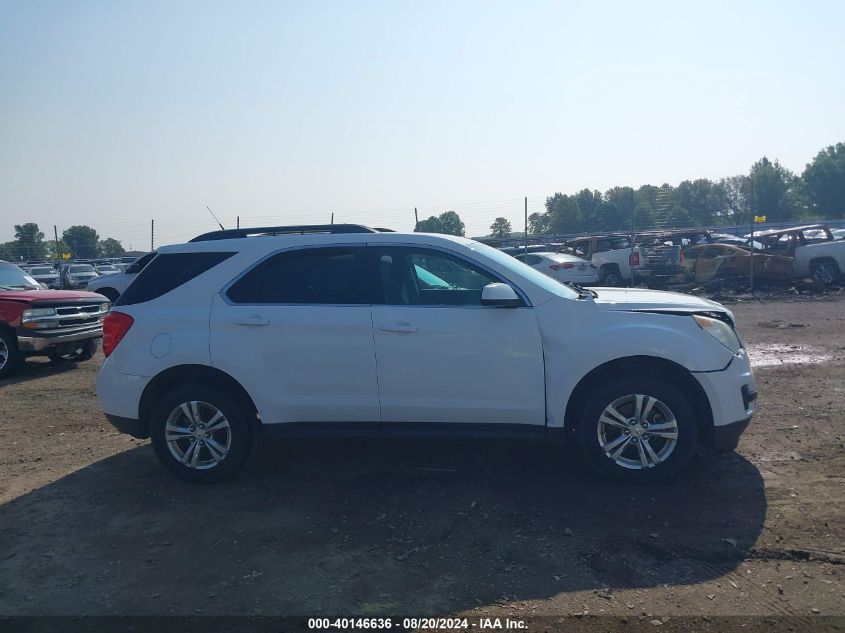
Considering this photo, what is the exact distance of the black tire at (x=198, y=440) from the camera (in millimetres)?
5488

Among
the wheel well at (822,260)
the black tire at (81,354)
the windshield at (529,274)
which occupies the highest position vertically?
the windshield at (529,274)

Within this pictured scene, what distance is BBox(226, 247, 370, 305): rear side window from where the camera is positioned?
5.53 metres

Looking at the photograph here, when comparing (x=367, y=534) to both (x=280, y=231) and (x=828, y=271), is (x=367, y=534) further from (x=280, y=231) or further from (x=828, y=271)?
(x=828, y=271)

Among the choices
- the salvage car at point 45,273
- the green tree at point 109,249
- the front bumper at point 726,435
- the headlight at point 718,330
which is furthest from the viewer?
the green tree at point 109,249

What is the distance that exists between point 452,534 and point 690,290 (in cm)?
1790

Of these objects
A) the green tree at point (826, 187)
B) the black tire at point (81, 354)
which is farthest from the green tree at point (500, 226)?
the green tree at point (826, 187)

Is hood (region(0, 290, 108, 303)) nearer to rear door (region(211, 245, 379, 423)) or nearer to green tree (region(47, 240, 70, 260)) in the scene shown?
rear door (region(211, 245, 379, 423))

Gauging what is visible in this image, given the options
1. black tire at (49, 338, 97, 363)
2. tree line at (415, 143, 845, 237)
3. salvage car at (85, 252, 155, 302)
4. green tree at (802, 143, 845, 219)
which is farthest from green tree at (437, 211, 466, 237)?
green tree at (802, 143, 845, 219)

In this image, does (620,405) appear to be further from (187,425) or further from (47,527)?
(47,527)

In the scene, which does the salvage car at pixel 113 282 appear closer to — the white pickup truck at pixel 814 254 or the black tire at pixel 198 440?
the black tire at pixel 198 440

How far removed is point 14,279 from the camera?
38.9 feet

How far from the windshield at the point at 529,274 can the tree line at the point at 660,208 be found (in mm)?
11195

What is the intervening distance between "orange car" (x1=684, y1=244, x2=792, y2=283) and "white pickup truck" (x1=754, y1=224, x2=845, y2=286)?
0.36 meters

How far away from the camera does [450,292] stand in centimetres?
547
